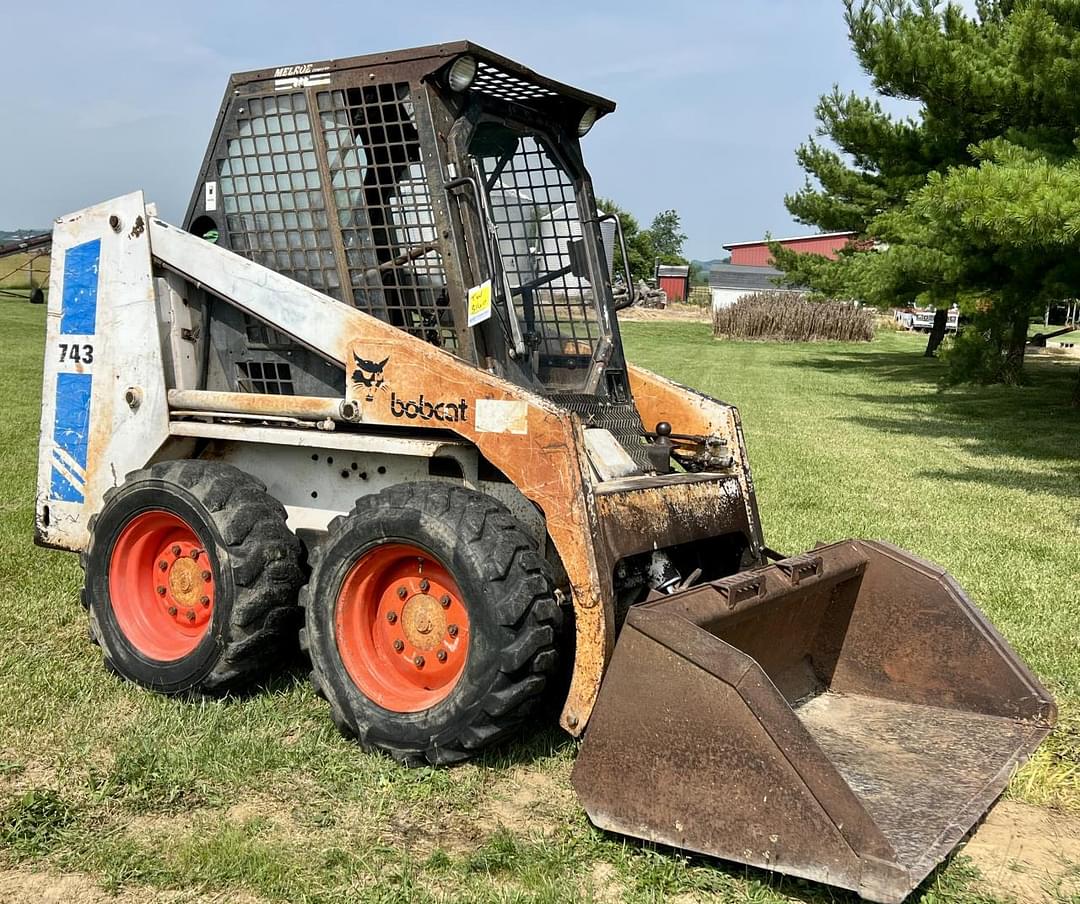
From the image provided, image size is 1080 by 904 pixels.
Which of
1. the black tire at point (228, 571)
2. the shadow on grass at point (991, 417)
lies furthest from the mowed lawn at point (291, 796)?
the shadow on grass at point (991, 417)

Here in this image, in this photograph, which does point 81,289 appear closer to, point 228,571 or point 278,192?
point 278,192

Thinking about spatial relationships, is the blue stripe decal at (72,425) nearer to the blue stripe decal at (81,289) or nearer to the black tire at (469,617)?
the blue stripe decal at (81,289)

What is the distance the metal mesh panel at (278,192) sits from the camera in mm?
4566

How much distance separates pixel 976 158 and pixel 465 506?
44.4ft

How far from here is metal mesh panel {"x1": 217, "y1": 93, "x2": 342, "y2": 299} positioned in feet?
15.0

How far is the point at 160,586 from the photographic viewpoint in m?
4.62

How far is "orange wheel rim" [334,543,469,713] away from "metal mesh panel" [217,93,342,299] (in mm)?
1261

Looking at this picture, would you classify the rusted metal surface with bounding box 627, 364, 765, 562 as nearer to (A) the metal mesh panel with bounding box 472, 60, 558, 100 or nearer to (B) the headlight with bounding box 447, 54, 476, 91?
(A) the metal mesh panel with bounding box 472, 60, 558, 100

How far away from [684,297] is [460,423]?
225ft

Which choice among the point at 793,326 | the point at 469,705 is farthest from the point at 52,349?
the point at 793,326

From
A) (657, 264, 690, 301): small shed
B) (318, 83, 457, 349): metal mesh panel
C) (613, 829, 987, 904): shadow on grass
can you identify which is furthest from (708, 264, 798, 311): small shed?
(613, 829, 987, 904): shadow on grass

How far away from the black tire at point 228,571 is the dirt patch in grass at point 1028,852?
2.45m

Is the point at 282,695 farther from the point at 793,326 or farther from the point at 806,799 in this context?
the point at 793,326

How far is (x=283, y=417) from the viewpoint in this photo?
4383 millimetres
